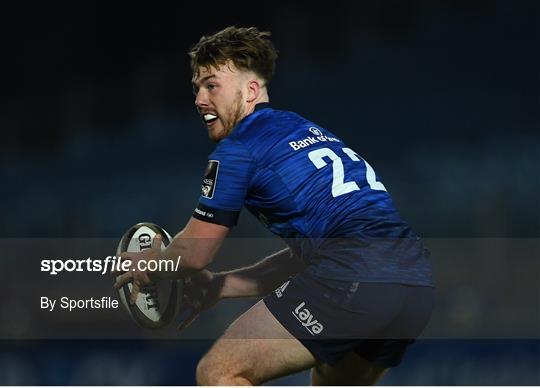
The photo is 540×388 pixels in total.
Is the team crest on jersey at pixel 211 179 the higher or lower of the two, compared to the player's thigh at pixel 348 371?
higher

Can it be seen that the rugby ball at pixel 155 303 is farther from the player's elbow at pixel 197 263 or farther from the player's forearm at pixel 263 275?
the player's elbow at pixel 197 263

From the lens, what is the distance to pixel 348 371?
343 centimetres

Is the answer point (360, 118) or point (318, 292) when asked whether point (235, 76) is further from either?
point (360, 118)

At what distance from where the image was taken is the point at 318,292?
3240mm

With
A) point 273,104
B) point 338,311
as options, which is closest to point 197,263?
point 338,311

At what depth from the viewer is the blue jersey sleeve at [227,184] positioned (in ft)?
10.9

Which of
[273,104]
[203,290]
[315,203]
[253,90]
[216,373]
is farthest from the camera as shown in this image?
[273,104]

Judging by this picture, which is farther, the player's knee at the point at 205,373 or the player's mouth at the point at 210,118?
the player's mouth at the point at 210,118

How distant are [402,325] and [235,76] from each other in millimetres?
1179

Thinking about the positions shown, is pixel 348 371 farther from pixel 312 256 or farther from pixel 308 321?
pixel 312 256

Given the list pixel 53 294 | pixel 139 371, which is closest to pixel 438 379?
pixel 139 371

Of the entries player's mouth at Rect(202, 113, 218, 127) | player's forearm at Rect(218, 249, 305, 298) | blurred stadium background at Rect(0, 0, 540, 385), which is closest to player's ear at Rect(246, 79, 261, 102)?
player's mouth at Rect(202, 113, 218, 127)

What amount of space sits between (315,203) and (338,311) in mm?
390

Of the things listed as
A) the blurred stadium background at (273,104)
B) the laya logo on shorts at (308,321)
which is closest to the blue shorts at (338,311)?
the laya logo on shorts at (308,321)
